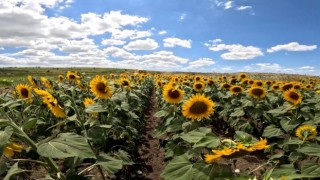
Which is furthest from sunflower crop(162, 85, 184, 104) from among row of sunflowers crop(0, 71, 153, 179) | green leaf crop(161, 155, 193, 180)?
green leaf crop(161, 155, 193, 180)

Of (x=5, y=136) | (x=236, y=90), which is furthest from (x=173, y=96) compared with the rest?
(x=5, y=136)

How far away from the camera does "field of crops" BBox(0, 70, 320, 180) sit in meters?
2.25

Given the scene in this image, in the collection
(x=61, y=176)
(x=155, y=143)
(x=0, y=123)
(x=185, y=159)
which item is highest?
(x=0, y=123)

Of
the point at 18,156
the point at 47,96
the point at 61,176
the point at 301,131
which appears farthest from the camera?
the point at 18,156

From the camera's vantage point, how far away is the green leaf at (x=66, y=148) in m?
2.21

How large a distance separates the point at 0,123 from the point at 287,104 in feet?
22.0

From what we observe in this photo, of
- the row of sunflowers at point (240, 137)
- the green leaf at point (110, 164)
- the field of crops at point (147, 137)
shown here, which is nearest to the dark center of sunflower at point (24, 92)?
the field of crops at point (147, 137)

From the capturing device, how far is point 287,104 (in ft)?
26.0

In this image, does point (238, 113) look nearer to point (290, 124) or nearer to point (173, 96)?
point (290, 124)

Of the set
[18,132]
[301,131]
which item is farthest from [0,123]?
[301,131]

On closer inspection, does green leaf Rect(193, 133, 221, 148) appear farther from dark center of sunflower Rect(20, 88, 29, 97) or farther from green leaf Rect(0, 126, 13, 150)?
dark center of sunflower Rect(20, 88, 29, 97)

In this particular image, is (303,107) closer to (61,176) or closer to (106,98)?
(106,98)

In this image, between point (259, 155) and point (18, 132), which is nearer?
point (18, 132)

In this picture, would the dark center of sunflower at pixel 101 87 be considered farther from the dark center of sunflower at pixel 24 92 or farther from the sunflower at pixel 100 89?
the dark center of sunflower at pixel 24 92
